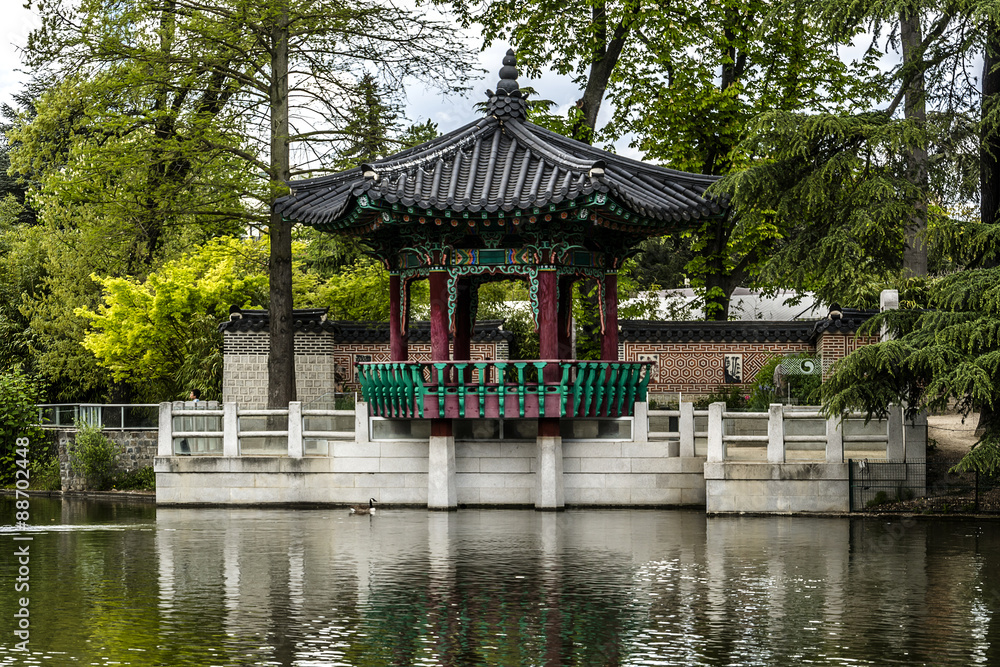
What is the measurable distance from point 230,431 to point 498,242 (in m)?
6.10

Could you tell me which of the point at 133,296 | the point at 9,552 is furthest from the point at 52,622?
the point at 133,296

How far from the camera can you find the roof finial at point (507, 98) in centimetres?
2477

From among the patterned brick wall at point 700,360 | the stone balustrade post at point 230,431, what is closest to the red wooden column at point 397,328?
the stone balustrade post at point 230,431

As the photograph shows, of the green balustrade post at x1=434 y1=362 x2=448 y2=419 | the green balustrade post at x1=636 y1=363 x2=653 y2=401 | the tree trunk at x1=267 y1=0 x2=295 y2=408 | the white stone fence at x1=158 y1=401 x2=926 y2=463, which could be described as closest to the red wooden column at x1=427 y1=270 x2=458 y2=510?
the green balustrade post at x1=434 y1=362 x2=448 y2=419

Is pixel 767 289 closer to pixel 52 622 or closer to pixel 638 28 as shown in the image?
pixel 638 28

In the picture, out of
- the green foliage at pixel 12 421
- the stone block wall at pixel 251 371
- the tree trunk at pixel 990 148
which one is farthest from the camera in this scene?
the stone block wall at pixel 251 371

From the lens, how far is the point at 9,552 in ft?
59.9

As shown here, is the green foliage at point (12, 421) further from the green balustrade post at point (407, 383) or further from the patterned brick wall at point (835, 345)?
the patterned brick wall at point (835, 345)

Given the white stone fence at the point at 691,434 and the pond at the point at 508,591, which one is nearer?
the pond at the point at 508,591

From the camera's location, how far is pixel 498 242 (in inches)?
915

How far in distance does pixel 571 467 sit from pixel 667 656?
40.6ft

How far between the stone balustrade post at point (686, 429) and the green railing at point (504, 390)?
1.11m

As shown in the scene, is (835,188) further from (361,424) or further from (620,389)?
(361,424)

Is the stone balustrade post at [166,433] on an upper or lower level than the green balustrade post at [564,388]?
lower
